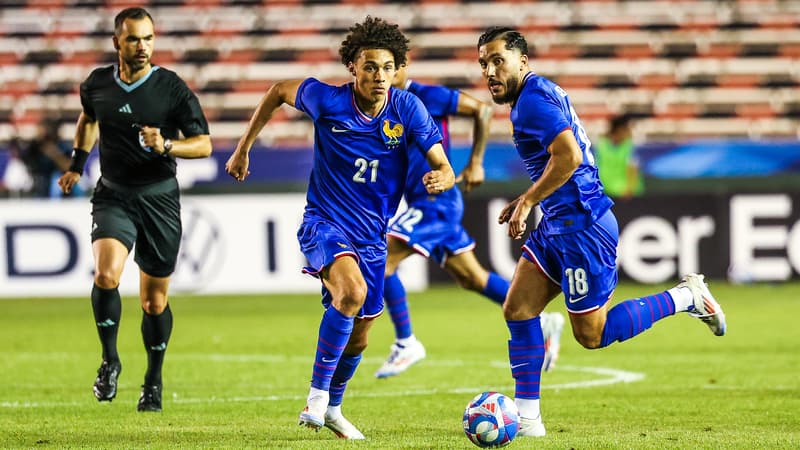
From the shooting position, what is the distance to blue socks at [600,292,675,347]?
7.11m

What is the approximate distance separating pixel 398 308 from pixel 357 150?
10.9 ft

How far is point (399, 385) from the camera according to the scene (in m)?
9.39

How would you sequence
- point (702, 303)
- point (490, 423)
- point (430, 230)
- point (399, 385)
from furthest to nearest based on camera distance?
point (430, 230)
point (399, 385)
point (702, 303)
point (490, 423)

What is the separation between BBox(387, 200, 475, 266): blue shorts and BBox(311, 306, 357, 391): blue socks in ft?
11.6

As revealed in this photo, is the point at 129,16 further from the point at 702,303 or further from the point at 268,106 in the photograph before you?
the point at 702,303

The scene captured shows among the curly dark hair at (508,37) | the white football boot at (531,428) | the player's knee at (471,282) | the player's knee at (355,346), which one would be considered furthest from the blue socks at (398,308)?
the curly dark hair at (508,37)

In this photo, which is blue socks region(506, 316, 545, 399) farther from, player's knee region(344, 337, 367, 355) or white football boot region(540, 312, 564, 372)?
white football boot region(540, 312, 564, 372)

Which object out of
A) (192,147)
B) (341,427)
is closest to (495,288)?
(192,147)

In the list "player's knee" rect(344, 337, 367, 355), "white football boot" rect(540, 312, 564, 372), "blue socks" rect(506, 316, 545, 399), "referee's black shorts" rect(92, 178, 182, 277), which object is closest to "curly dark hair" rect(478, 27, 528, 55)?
"blue socks" rect(506, 316, 545, 399)

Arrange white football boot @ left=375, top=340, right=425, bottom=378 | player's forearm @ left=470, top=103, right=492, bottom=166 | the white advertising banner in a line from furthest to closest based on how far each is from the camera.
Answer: the white advertising banner < player's forearm @ left=470, top=103, right=492, bottom=166 < white football boot @ left=375, top=340, right=425, bottom=378

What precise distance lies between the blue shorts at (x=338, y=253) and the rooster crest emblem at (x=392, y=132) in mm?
490

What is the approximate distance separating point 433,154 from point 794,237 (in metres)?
11.3

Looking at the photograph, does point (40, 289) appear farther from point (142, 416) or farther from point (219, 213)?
point (142, 416)

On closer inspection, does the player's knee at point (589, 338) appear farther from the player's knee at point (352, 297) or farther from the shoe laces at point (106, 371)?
the shoe laces at point (106, 371)
